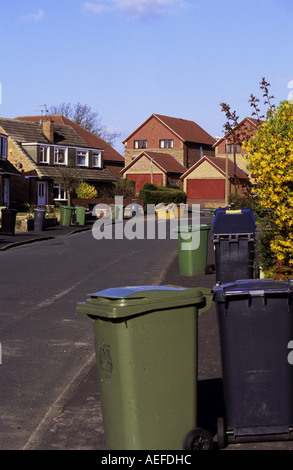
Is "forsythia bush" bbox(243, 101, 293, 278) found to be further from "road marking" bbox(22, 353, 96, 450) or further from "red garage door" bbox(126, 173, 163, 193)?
"red garage door" bbox(126, 173, 163, 193)

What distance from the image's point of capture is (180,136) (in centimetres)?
8694

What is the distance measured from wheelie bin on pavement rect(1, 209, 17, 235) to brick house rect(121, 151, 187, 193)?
48.9 m

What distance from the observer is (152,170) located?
8006 centimetres

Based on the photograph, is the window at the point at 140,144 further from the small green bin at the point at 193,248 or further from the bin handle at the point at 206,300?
the bin handle at the point at 206,300

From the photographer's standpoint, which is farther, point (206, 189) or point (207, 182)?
point (206, 189)

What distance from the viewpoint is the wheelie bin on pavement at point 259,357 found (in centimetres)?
534

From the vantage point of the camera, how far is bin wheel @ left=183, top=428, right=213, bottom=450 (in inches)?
196

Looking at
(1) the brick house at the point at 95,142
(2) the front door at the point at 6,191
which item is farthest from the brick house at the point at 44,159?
(1) the brick house at the point at 95,142

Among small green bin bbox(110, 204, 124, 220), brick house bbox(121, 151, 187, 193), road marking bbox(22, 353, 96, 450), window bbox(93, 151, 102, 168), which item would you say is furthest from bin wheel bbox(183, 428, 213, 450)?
brick house bbox(121, 151, 187, 193)

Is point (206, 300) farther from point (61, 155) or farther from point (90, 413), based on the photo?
point (61, 155)

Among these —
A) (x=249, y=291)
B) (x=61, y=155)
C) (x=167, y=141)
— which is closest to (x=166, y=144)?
(x=167, y=141)

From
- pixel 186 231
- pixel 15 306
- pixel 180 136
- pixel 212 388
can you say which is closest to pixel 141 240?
pixel 186 231

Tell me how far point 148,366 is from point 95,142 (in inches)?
2757

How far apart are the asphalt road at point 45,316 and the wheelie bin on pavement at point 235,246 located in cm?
251
